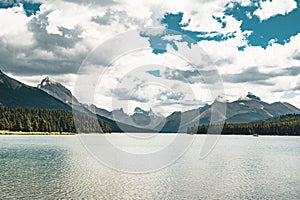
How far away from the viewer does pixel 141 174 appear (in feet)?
207

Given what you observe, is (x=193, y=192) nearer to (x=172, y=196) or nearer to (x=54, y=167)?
(x=172, y=196)

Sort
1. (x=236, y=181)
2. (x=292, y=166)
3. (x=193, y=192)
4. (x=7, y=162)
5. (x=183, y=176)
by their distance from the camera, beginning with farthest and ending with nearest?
(x=292, y=166), (x=7, y=162), (x=183, y=176), (x=236, y=181), (x=193, y=192)

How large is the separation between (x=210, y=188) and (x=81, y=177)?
71.5 ft

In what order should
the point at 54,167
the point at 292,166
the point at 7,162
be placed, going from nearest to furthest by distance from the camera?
the point at 54,167, the point at 7,162, the point at 292,166

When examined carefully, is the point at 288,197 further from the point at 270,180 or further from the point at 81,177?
the point at 81,177

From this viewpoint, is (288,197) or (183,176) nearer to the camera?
(288,197)

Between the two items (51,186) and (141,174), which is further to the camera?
(141,174)

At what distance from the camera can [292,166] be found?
80.2m

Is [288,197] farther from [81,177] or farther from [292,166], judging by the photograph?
[292,166]

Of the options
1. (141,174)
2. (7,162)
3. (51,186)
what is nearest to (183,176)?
(141,174)

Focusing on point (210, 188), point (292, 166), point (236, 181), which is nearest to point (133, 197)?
point (210, 188)

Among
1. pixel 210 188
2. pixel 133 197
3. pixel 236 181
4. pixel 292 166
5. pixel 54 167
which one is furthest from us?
pixel 292 166

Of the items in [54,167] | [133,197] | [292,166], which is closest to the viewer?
[133,197]

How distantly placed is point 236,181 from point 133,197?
→ 69.0ft
